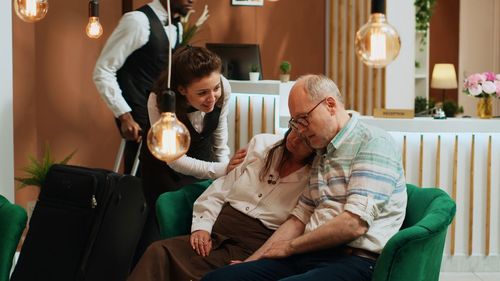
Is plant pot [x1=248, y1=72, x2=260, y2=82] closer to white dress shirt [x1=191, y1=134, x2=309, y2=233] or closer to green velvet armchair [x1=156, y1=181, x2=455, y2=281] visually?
white dress shirt [x1=191, y1=134, x2=309, y2=233]

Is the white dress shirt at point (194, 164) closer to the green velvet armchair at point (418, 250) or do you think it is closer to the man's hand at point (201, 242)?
the man's hand at point (201, 242)

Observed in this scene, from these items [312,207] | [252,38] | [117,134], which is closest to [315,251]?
[312,207]

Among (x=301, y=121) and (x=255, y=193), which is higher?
(x=301, y=121)

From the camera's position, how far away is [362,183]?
3135mm

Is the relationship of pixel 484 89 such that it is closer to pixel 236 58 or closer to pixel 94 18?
pixel 236 58

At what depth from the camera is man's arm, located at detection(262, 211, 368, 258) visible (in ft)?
10.2

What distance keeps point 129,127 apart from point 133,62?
1.36 ft

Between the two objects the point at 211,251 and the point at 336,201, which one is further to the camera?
the point at 211,251

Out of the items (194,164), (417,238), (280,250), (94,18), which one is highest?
(94,18)

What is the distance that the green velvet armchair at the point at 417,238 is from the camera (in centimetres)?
294

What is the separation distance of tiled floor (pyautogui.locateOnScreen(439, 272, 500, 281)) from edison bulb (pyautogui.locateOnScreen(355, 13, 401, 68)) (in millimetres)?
3627

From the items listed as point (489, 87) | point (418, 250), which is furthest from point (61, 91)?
point (418, 250)

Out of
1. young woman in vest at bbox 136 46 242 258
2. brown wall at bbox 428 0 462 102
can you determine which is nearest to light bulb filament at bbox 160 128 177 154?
young woman in vest at bbox 136 46 242 258

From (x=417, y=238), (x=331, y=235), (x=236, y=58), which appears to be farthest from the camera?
(x=236, y=58)
